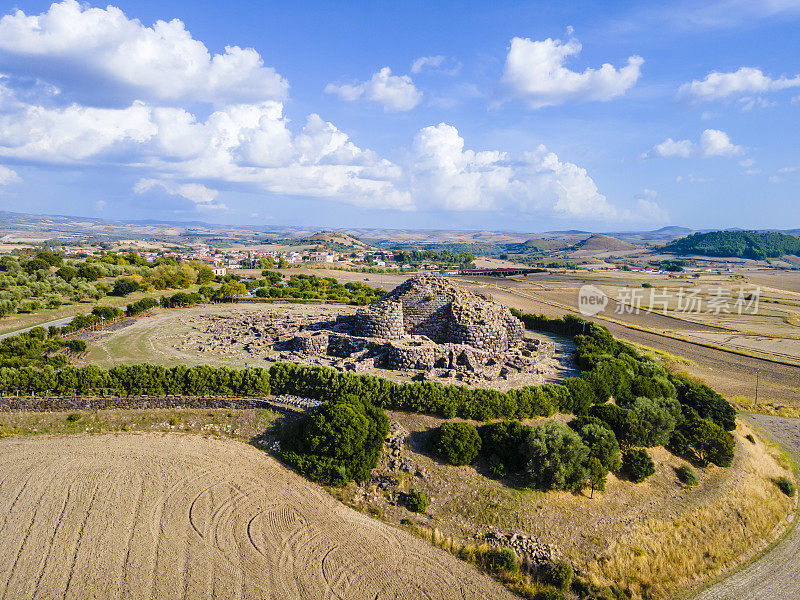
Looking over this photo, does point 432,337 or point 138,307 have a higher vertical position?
point 432,337

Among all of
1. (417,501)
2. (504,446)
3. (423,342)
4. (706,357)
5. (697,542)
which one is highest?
(423,342)

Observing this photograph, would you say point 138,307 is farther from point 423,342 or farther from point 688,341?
point 688,341

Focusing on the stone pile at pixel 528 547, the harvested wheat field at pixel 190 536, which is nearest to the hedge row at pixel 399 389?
the harvested wheat field at pixel 190 536

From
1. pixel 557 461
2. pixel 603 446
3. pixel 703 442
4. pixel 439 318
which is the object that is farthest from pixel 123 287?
pixel 703 442

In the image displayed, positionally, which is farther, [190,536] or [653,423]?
[653,423]

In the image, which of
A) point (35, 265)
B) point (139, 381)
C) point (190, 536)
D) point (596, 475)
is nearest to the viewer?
point (190, 536)

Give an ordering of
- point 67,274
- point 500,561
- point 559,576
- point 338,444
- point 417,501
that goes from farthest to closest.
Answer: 1. point 67,274
2. point 338,444
3. point 417,501
4. point 500,561
5. point 559,576

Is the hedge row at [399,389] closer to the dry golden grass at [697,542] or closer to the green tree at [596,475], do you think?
the green tree at [596,475]
